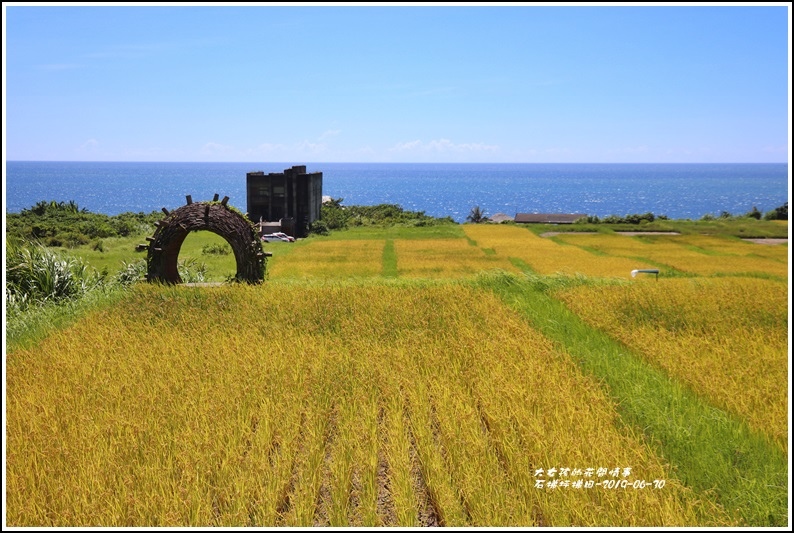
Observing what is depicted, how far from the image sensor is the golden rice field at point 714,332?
692 cm

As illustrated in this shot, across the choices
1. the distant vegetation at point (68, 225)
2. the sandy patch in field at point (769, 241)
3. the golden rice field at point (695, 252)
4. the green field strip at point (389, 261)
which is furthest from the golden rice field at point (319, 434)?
the sandy patch in field at point (769, 241)

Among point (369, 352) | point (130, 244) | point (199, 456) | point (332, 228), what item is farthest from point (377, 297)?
point (332, 228)

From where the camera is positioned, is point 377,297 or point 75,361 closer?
point 75,361

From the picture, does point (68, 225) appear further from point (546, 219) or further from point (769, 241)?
point (769, 241)

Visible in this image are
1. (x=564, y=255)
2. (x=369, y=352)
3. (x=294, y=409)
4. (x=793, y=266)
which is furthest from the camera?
(x=564, y=255)

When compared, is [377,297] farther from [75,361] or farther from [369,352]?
[75,361]

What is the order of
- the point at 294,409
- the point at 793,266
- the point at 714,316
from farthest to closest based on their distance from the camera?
the point at 714,316
the point at 294,409
the point at 793,266

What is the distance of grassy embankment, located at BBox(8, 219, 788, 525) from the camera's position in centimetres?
457

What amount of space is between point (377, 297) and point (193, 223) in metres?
4.59

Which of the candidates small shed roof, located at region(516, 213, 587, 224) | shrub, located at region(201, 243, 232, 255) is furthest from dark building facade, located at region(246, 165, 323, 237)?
small shed roof, located at region(516, 213, 587, 224)

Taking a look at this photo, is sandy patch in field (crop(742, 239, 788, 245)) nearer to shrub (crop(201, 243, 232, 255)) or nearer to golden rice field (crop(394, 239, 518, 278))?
golden rice field (crop(394, 239, 518, 278))

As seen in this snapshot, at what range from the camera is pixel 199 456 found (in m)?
5.17

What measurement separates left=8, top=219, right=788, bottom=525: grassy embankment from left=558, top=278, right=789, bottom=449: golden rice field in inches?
2.2

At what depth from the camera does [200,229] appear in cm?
1324
